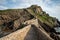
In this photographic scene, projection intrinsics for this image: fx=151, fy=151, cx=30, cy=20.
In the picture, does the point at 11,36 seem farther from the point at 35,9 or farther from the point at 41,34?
the point at 35,9

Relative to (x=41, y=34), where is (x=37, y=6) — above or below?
below

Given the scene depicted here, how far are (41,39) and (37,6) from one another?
92969 millimetres

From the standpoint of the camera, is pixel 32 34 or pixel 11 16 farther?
pixel 11 16

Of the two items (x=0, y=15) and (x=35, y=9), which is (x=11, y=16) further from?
(x=35, y=9)

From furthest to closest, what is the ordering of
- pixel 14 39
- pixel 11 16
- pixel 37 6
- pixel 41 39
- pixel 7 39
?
pixel 37 6 → pixel 11 16 → pixel 41 39 → pixel 14 39 → pixel 7 39

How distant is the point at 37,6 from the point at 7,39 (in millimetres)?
95097

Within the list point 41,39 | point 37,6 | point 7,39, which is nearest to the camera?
point 7,39

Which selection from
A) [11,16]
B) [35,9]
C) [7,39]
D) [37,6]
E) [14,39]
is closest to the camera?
[7,39]

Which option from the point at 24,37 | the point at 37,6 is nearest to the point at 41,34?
the point at 24,37

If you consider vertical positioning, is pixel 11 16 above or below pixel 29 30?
below

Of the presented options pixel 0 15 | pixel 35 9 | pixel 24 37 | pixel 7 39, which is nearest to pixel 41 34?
Answer: pixel 24 37

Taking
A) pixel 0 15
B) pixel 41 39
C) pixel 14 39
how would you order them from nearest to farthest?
pixel 14 39 → pixel 41 39 → pixel 0 15

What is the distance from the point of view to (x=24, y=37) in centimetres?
1345

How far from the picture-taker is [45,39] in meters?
13.1
